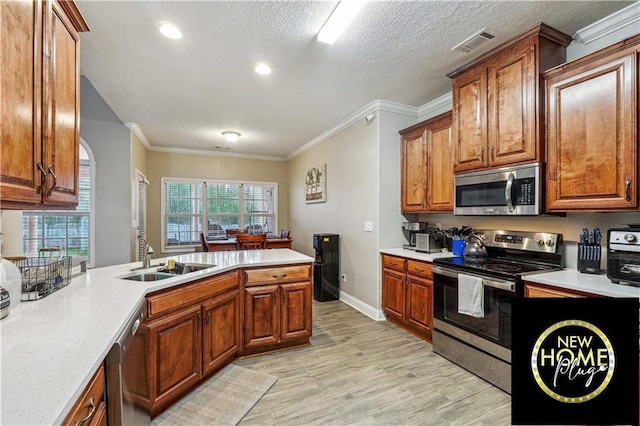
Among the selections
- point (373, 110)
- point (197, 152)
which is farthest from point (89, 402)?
point (197, 152)

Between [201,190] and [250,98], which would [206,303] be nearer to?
[250,98]

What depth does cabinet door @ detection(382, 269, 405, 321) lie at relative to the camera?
3262 millimetres

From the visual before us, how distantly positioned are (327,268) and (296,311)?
5.50ft

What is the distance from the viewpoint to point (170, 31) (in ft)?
7.29

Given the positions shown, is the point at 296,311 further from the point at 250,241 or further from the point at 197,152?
the point at 197,152

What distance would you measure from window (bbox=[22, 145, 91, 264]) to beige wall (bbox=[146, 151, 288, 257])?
2035 mm

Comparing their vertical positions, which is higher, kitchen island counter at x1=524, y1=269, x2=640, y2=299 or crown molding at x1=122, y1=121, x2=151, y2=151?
crown molding at x1=122, y1=121, x2=151, y2=151

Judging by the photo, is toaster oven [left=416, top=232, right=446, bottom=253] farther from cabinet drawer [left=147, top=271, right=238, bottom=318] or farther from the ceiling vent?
cabinet drawer [left=147, top=271, right=238, bottom=318]

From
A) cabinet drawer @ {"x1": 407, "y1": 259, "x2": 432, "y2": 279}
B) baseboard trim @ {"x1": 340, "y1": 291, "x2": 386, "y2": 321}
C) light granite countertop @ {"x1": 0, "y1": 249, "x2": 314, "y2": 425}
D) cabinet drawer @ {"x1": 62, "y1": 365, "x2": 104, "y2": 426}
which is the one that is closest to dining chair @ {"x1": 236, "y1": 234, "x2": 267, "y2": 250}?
baseboard trim @ {"x1": 340, "y1": 291, "x2": 386, "y2": 321}

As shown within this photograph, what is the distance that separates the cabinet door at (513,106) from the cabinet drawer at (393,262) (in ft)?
4.49

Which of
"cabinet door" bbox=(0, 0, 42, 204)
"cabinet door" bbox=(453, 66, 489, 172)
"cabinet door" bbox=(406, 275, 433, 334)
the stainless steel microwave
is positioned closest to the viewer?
"cabinet door" bbox=(0, 0, 42, 204)

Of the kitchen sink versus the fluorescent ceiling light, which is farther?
the kitchen sink

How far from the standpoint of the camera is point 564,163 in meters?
2.09

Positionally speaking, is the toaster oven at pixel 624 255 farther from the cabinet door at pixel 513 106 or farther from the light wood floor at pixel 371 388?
Result: the light wood floor at pixel 371 388
